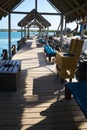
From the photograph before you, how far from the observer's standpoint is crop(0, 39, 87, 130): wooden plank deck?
3.93 m

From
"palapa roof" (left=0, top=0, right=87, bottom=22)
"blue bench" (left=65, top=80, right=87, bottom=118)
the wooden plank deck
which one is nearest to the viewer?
"blue bench" (left=65, top=80, right=87, bottom=118)

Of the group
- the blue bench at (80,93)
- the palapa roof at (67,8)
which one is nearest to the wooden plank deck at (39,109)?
the blue bench at (80,93)

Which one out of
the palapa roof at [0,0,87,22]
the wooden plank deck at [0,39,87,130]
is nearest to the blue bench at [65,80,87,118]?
the wooden plank deck at [0,39,87,130]

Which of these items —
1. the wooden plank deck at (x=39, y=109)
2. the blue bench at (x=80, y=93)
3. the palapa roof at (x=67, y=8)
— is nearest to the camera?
the blue bench at (x=80, y=93)

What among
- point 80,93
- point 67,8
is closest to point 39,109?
point 80,93

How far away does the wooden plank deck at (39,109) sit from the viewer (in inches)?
155

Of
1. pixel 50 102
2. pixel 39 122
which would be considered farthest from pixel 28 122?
pixel 50 102

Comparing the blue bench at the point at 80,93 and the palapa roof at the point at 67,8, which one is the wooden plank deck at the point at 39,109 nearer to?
the blue bench at the point at 80,93

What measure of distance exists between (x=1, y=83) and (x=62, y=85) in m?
1.65

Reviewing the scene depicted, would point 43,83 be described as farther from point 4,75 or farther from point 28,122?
point 28,122

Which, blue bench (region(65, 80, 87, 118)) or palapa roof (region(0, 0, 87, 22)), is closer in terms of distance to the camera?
blue bench (region(65, 80, 87, 118))

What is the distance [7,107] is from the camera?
4.70m

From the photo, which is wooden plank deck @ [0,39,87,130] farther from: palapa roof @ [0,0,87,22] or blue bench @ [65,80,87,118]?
palapa roof @ [0,0,87,22]

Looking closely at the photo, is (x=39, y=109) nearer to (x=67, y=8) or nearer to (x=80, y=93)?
(x=80, y=93)
